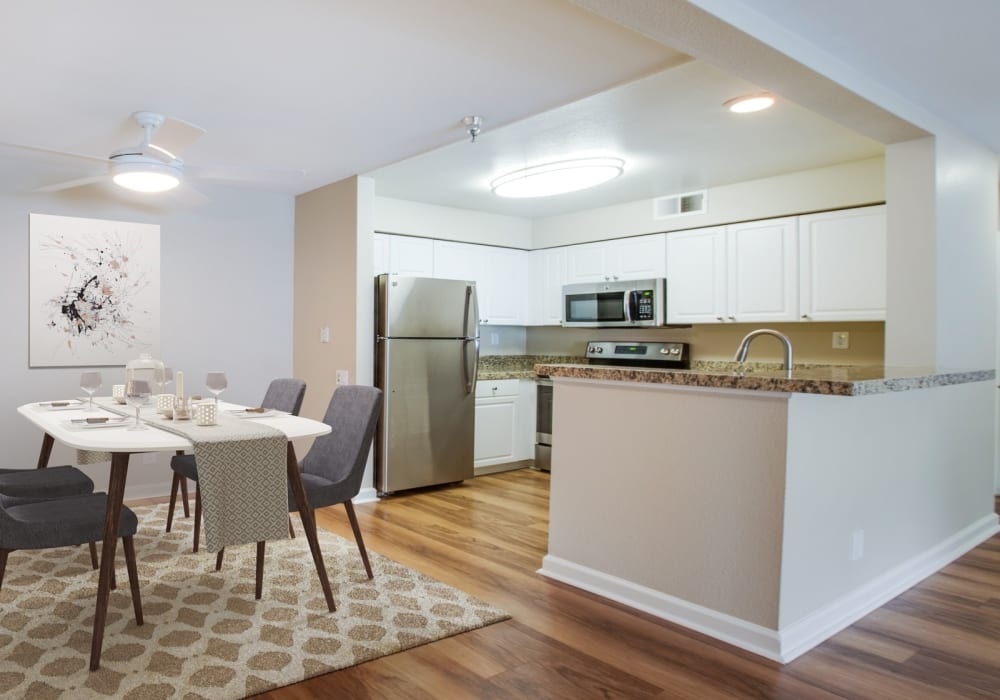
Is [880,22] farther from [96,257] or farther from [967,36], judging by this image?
[96,257]

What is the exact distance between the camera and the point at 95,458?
3.34m

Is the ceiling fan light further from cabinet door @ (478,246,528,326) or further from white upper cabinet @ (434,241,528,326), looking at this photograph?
cabinet door @ (478,246,528,326)

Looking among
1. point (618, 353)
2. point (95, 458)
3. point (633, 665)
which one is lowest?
point (633, 665)

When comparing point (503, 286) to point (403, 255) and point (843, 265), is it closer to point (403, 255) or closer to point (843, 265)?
point (403, 255)

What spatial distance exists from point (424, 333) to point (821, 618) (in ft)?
10.3

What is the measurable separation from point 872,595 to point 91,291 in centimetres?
469

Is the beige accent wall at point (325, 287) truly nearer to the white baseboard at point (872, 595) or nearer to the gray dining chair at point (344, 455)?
the gray dining chair at point (344, 455)

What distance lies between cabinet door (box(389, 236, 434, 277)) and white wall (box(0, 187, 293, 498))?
81 centimetres

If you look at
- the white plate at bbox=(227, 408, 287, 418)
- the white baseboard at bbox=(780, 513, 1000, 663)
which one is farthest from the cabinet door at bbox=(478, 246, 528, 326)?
the white baseboard at bbox=(780, 513, 1000, 663)

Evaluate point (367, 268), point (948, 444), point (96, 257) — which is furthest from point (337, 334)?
point (948, 444)

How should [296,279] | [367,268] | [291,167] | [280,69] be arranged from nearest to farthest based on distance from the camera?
[280,69], [291,167], [367,268], [296,279]

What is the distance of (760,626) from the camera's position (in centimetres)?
230

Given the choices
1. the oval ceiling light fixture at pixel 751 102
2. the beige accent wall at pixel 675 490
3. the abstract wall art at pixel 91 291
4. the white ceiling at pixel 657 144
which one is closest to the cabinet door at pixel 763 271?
the white ceiling at pixel 657 144

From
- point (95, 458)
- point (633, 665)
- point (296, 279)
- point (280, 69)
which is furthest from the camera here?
point (296, 279)
